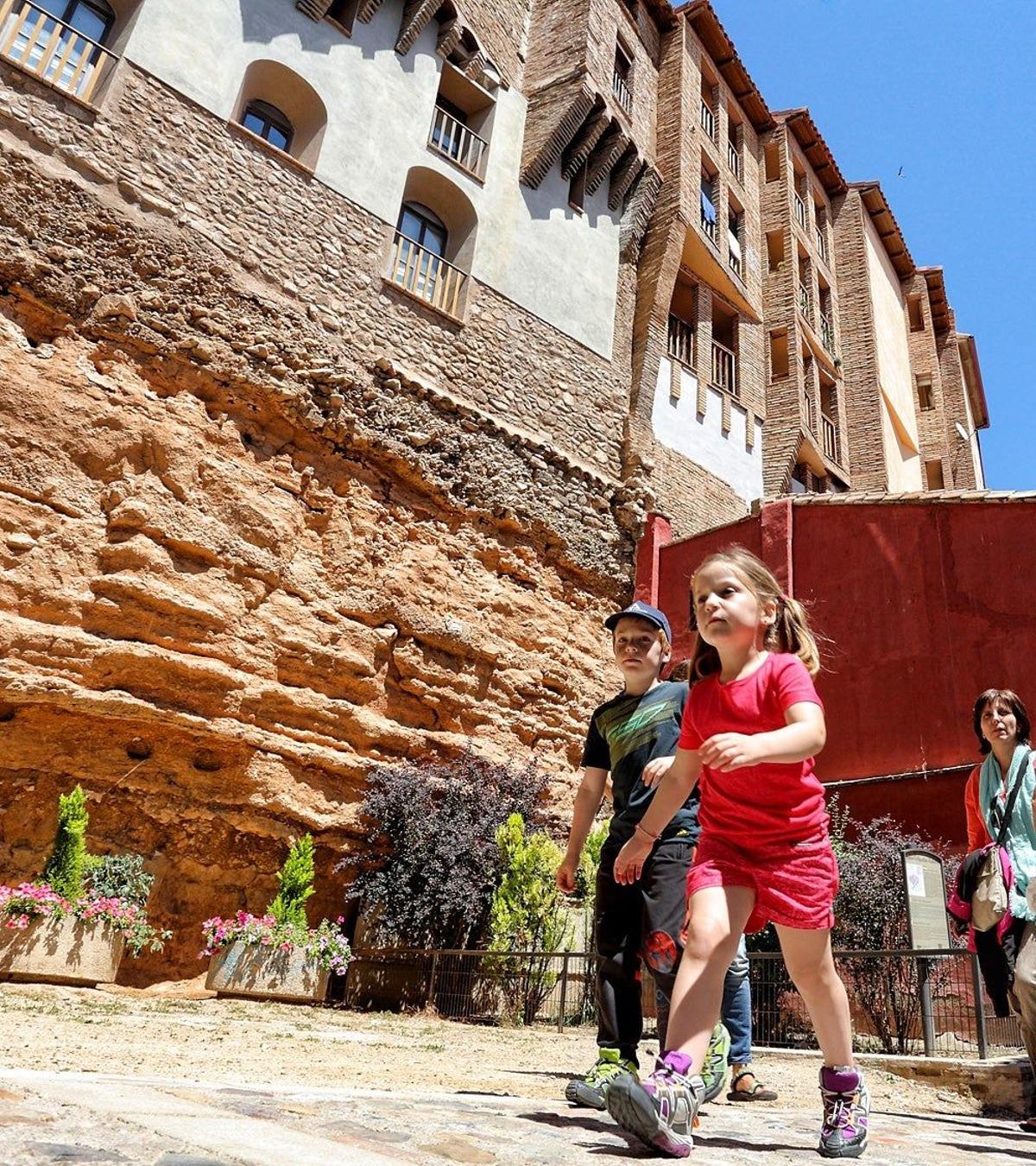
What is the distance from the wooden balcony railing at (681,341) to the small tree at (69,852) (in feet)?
43.6

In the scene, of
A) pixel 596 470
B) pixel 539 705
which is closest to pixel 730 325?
pixel 596 470

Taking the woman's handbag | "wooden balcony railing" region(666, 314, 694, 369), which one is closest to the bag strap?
the woman's handbag

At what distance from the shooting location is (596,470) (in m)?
13.7

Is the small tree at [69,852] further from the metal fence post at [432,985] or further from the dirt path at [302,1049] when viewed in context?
the metal fence post at [432,985]

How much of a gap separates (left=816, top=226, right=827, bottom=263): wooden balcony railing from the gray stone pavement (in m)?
24.1

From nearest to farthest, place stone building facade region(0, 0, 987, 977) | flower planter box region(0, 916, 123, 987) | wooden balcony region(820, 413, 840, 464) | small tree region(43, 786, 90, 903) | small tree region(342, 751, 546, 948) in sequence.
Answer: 1. flower planter box region(0, 916, 123, 987)
2. small tree region(43, 786, 90, 903)
3. stone building facade region(0, 0, 987, 977)
4. small tree region(342, 751, 546, 948)
5. wooden balcony region(820, 413, 840, 464)

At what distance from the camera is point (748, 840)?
226 cm

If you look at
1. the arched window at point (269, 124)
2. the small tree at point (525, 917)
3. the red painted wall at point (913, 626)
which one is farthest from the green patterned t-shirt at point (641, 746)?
the arched window at point (269, 124)

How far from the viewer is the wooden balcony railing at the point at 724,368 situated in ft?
59.0

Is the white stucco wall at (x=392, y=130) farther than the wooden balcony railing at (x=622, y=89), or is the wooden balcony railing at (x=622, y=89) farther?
the wooden balcony railing at (x=622, y=89)

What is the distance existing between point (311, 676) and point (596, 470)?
631 cm

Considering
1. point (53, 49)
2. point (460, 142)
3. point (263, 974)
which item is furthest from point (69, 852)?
point (460, 142)

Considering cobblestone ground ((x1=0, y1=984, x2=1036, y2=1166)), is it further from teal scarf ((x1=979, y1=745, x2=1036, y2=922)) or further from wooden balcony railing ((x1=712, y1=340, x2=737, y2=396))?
wooden balcony railing ((x1=712, y1=340, x2=737, y2=396))

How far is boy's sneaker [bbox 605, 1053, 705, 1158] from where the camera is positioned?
5.88 feet
